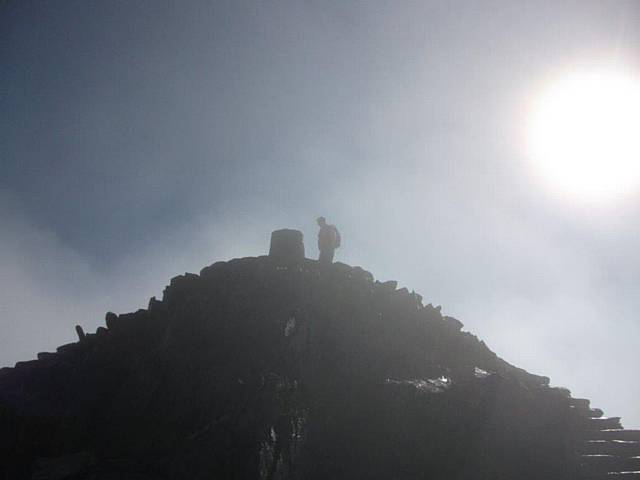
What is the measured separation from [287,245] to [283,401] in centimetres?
1369

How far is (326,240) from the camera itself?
113 ft

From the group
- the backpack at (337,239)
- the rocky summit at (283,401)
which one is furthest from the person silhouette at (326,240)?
the rocky summit at (283,401)

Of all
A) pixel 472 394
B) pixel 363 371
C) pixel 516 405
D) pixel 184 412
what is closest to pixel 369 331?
pixel 363 371

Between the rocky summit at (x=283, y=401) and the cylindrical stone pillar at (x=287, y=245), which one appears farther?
the cylindrical stone pillar at (x=287, y=245)

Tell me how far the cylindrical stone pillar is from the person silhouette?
1.74 meters

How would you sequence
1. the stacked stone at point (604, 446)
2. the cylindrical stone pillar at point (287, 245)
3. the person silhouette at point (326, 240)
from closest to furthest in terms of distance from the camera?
the stacked stone at point (604, 446) < the cylindrical stone pillar at point (287, 245) < the person silhouette at point (326, 240)

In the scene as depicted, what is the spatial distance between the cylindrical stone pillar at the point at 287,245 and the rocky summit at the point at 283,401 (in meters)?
1.86

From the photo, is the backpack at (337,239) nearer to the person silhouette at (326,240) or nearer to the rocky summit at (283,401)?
the person silhouette at (326,240)

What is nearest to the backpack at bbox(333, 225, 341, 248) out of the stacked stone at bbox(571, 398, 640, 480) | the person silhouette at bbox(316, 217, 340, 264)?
the person silhouette at bbox(316, 217, 340, 264)

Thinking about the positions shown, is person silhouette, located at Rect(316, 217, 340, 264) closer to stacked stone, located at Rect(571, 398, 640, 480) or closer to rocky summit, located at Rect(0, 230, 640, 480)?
rocky summit, located at Rect(0, 230, 640, 480)

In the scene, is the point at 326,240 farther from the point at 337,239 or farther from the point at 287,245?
the point at 287,245

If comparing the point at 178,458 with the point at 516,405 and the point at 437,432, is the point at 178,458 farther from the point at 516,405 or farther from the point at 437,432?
the point at 516,405

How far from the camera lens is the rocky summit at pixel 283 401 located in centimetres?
2058

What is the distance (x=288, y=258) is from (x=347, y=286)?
200 inches
